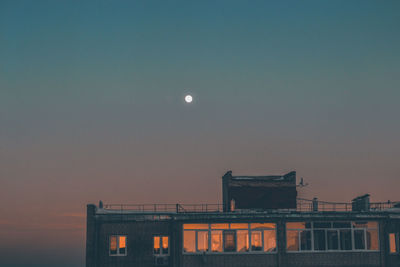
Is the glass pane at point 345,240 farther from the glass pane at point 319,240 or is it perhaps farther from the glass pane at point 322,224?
the glass pane at point 319,240

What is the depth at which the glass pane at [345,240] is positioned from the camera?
152ft

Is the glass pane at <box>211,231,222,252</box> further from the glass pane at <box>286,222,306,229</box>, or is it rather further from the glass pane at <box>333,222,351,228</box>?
the glass pane at <box>333,222,351,228</box>

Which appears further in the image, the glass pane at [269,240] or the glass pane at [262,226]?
the glass pane at [262,226]

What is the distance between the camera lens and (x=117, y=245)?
151ft

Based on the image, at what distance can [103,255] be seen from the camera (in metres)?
45.8

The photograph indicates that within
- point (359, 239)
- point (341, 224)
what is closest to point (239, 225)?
point (341, 224)

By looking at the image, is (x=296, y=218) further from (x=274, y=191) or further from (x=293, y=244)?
(x=274, y=191)

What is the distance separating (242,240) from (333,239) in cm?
751

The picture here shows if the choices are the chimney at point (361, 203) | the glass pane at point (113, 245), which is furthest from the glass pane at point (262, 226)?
the glass pane at point (113, 245)

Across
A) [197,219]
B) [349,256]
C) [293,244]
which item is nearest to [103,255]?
[197,219]

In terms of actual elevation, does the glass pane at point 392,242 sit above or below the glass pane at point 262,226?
below

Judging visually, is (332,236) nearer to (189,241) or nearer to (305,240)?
(305,240)

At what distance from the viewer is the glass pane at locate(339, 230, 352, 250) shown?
46.3 meters

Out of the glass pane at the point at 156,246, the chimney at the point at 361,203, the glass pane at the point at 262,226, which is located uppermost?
the chimney at the point at 361,203
